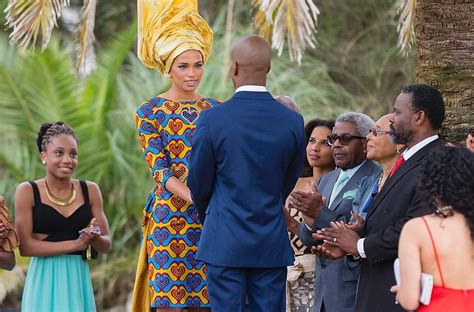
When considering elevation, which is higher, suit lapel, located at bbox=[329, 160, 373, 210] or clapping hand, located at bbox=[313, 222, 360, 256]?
suit lapel, located at bbox=[329, 160, 373, 210]

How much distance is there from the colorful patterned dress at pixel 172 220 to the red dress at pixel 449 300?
2206 millimetres

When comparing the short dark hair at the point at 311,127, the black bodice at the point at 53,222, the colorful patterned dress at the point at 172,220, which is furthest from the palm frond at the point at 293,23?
the colorful patterned dress at the point at 172,220

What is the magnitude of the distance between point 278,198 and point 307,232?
97 cm

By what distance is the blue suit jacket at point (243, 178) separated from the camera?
21.4ft

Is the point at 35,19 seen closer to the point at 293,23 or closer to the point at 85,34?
the point at 85,34

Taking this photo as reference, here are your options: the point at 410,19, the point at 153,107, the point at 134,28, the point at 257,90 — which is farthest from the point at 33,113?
the point at 257,90

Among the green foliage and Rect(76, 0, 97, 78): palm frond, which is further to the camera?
the green foliage

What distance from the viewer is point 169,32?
302 inches

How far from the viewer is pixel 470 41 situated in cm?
816

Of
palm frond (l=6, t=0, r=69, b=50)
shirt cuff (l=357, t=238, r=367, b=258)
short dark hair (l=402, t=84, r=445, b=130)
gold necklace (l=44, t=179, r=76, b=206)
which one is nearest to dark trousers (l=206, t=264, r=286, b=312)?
shirt cuff (l=357, t=238, r=367, b=258)

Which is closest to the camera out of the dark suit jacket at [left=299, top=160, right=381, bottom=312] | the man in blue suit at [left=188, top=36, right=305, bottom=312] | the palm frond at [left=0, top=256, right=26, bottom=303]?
the man in blue suit at [left=188, top=36, right=305, bottom=312]

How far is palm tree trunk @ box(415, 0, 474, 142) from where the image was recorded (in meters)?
8.08

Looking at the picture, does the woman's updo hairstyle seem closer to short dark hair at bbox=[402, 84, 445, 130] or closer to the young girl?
the young girl

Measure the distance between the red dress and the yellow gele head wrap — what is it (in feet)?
8.52
